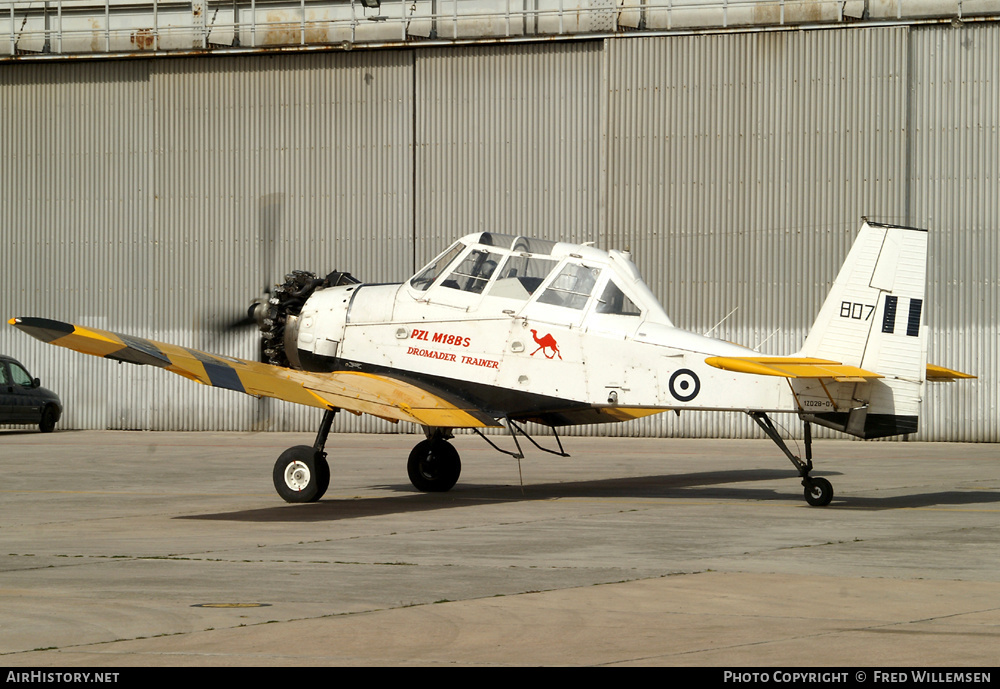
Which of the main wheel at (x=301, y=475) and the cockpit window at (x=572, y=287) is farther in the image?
the cockpit window at (x=572, y=287)

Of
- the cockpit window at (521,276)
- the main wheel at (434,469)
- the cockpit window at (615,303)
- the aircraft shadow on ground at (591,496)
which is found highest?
the cockpit window at (521,276)

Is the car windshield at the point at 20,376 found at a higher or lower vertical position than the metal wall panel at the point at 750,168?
lower

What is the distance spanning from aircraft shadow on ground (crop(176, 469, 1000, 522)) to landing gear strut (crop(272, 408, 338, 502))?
16cm

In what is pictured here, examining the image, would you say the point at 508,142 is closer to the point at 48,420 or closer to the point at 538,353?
the point at 48,420

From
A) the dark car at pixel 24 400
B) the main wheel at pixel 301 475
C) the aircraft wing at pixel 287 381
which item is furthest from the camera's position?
the dark car at pixel 24 400

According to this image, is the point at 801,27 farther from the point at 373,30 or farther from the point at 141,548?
the point at 141,548

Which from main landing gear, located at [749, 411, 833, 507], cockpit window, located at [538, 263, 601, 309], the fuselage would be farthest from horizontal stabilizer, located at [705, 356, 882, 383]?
cockpit window, located at [538, 263, 601, 309]

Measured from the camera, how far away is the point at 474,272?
49.8ft

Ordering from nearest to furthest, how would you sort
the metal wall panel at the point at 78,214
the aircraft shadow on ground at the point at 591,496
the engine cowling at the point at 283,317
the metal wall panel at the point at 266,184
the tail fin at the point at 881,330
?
the tail fin at the point at 881,330, the aircraft shadow on ground at the point at 591,496, the engine cowling at the point at 283,317, the metal wall panel at the point at 266,184, the metal wall panel at the point at 78,214

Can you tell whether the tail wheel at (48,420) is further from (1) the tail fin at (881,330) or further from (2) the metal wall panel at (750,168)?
(1) the tail fin at (881,330)

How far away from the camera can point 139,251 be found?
32.4m

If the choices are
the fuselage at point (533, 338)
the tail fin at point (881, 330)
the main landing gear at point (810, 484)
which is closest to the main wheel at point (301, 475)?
the fuselage at point (533, 338)

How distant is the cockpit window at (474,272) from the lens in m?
15.1

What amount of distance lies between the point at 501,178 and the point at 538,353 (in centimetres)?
1619
